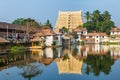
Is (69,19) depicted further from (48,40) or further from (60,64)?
(60,64)

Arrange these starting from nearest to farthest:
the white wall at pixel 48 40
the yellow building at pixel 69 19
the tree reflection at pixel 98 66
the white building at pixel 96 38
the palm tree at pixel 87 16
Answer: the tree reflection at pixel 98 66
the white wall at pixel 48 40
the white building at pixel 96 38
the palm tree at pixel 87 16
the yellow building at pixel 69 19

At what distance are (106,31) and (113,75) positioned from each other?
251ft

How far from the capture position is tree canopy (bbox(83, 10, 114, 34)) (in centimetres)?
9223

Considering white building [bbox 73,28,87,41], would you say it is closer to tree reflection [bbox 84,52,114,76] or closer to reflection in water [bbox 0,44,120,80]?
reflection in water [bbox 0,44,120,80]

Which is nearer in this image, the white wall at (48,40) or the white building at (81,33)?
the white wall at (48,40)

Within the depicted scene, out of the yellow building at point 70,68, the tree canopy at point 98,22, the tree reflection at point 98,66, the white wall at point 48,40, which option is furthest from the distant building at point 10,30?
the tree canopy at point 98,22

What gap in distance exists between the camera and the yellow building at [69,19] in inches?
4338

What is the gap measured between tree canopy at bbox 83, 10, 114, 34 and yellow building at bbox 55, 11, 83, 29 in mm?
14395

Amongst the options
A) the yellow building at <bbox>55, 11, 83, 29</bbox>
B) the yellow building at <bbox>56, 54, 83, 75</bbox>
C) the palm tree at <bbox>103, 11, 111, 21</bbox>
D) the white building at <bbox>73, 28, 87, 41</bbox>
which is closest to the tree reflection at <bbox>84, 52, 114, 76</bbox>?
the yellow building at <bbox>56, 54, 83, 75</bbox>

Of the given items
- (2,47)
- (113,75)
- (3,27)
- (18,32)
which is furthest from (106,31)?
(113,75)

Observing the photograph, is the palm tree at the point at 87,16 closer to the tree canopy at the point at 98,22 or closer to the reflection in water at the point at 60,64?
the tree canopy at the point at 98,22

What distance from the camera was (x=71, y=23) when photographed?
110688 mm

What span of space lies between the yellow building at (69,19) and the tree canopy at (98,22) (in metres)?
14.4

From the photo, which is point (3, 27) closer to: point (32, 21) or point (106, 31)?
point (32, 21)
